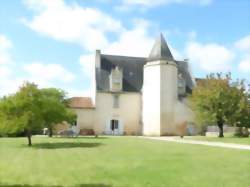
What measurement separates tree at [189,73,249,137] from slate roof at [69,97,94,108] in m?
17.3

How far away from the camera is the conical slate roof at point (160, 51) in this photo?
169 ft

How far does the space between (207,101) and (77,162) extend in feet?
84.4

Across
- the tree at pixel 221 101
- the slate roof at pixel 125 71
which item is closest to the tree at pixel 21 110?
the tree at pixel 221 101

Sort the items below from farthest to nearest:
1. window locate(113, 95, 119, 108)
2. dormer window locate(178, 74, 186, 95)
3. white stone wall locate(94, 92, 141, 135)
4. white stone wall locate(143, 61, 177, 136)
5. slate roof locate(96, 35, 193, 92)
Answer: dormer window locate(178, 74, 186, 95) < window locate(113, 95, 119, 108) < white stone wall locate(94, 92, 141, 135) < slate roof locate(96, 35, 193, 92) < white stone wall locate(143, 61, 177, 136)

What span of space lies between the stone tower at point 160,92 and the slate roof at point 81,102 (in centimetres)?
686

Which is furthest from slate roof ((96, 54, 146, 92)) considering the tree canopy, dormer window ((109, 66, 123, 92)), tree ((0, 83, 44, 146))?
tree ((0, 83, 44, 146))

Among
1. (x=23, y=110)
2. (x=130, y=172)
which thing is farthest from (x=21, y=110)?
(x=130, y=172)

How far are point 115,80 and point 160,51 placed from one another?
660cm

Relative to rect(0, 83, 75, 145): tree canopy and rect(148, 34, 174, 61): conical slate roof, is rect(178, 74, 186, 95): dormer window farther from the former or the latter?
rect(0, 83, 75, 145): tree canopy

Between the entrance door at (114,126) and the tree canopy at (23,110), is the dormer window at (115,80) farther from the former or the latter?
the tree canopy at (23,110)

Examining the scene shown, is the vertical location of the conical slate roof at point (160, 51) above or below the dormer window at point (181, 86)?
above

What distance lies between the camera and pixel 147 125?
52.0m

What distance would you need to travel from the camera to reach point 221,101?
3897 cm

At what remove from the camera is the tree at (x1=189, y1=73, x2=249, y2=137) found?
3897 centimetres
